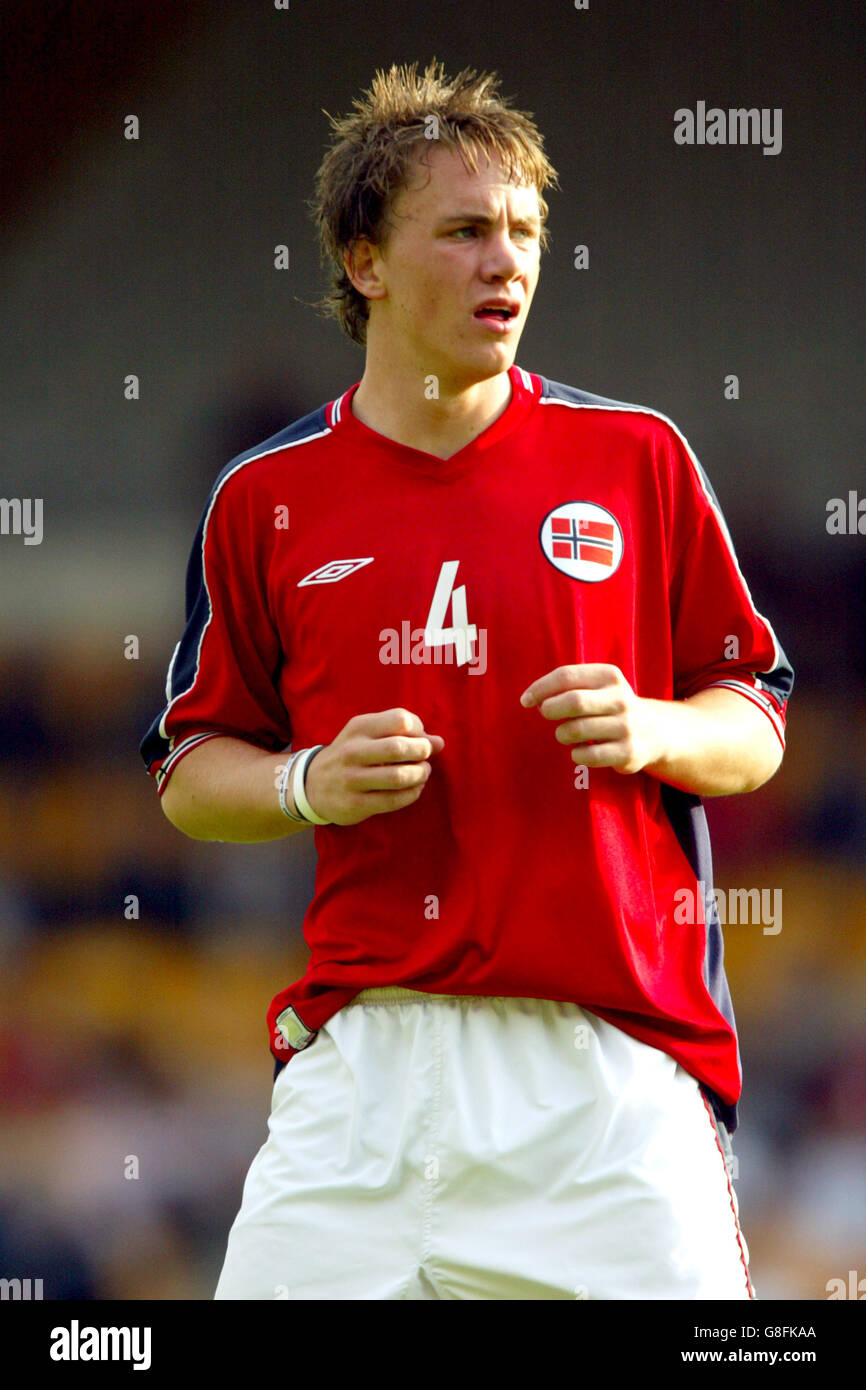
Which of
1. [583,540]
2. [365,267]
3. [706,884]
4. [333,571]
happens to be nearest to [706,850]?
[706,884]

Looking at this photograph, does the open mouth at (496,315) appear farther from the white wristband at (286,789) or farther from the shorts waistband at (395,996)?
the shorts waistband at (395,996)

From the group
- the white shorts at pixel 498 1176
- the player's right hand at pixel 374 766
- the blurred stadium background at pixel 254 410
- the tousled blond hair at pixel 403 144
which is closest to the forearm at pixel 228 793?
the player's right hand at pixel 374 766

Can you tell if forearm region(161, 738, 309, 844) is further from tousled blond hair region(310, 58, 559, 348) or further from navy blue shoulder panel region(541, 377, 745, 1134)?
tousled blond hair region(310, 58, 559, 348)

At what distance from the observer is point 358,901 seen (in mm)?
1601

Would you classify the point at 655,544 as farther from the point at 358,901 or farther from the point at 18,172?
the point at 18,172

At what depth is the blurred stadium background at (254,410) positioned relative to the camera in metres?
3.45

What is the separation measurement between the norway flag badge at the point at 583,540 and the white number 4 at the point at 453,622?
98 millimetres

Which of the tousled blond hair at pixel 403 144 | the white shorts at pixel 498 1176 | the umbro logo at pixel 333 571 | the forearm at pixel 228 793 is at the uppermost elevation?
the tousled blond hair at pixel 403 144

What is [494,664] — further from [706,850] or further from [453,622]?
[706,850]

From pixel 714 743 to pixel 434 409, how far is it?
45cm

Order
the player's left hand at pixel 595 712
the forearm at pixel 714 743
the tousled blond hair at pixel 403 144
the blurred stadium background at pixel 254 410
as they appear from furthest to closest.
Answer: the blurred stadium background at pixel 254 410 < the tousled blond hair at pixel 403 144 < the forearm at pixel 714 743 < the player's left hand at pixel 595 712

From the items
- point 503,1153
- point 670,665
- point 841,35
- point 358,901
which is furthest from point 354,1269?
point 841,35

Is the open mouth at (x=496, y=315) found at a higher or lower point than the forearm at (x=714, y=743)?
higher

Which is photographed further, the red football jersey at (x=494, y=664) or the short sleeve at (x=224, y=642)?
the short sleeve at (x=224, y=642)
